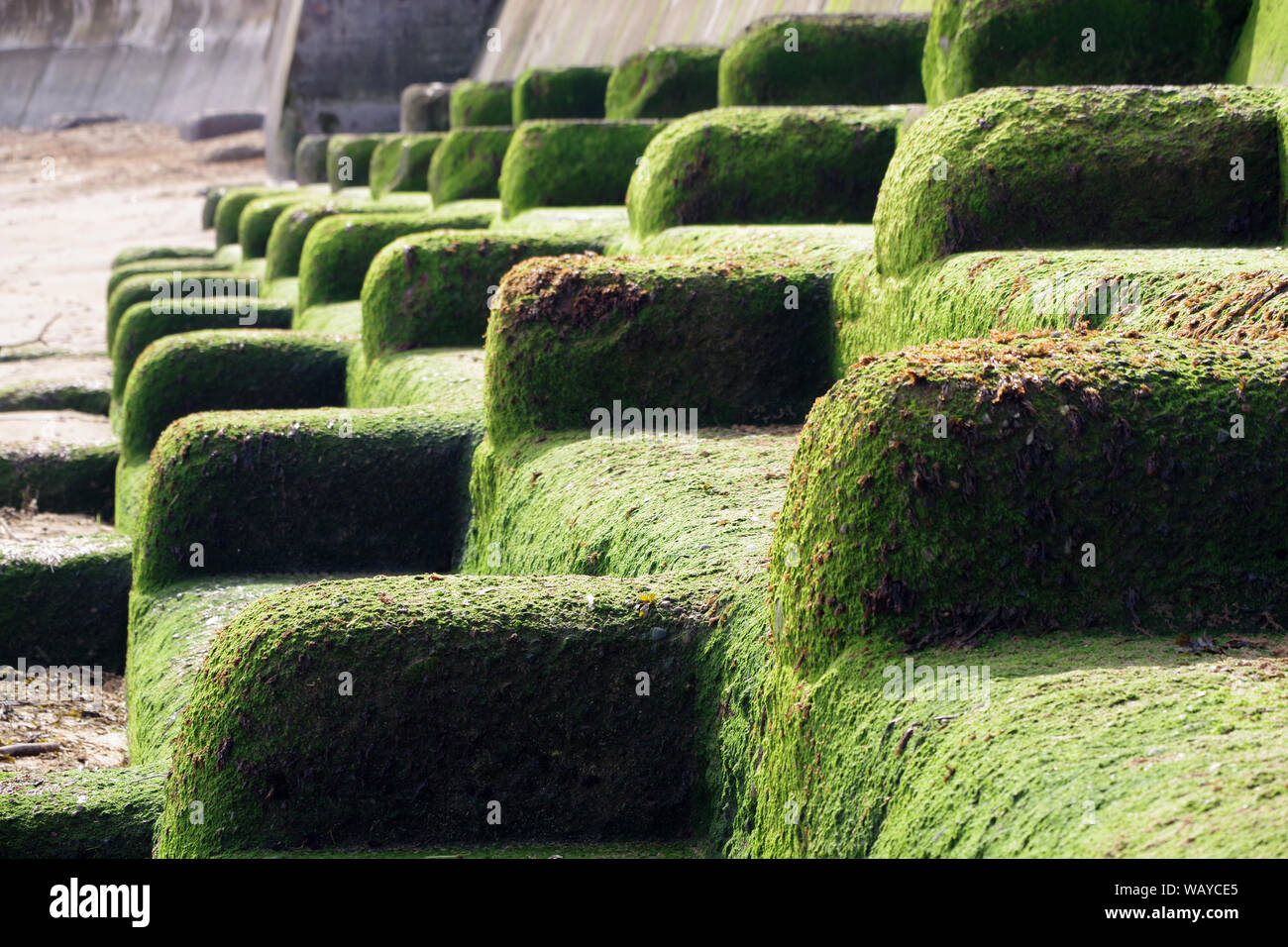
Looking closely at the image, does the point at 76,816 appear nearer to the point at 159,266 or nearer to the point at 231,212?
the point at 159,266

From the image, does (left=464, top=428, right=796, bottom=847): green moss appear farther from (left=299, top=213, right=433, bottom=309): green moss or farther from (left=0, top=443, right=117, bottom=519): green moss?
(left=299, top=213, right=433, bottom=309): green moss

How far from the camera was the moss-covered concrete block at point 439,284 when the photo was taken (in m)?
6.83

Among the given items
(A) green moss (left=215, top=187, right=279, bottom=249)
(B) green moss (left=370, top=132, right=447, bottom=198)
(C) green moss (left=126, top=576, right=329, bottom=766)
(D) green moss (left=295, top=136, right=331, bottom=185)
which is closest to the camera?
(C) green moss (left=126, top=576, right=329, bottom=766)

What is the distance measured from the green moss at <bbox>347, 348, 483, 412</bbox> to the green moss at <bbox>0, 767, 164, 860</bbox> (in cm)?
216

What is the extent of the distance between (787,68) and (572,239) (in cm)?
140

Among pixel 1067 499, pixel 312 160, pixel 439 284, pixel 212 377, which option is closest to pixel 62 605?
pixel 212 377

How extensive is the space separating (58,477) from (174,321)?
1.75 meters

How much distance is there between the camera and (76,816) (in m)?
3.64

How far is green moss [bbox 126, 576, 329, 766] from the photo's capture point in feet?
15.0

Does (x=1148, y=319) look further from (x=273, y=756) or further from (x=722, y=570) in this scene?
(x=273, y=756)

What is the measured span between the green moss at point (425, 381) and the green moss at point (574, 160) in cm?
209

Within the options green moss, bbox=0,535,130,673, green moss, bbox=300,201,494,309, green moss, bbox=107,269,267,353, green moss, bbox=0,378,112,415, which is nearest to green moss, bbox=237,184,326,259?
green moss, bbox=107,269,267,353

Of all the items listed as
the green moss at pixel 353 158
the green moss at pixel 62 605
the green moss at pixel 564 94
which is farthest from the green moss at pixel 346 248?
the green moss at pixel 353 158

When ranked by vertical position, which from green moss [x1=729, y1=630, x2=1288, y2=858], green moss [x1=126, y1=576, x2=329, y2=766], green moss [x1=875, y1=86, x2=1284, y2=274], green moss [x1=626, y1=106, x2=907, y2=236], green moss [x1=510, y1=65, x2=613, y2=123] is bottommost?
green moss [x1=126, y1=576, x2=329, y2=766]
